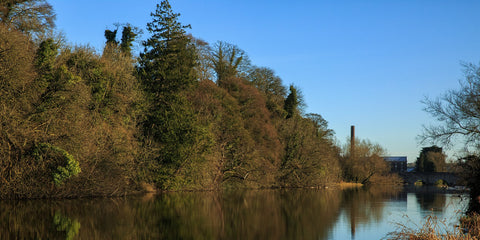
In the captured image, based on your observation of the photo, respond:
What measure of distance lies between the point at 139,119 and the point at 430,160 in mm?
89641

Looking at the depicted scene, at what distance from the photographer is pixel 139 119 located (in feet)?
122

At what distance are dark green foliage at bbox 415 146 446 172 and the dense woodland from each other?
171 feet

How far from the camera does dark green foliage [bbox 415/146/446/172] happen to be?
10621cm

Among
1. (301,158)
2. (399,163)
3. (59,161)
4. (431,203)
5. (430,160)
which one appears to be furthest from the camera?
(399,163)

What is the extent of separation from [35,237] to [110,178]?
1764cm

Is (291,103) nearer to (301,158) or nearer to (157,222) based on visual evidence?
(301,158)

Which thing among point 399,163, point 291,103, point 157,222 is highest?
point 291,103

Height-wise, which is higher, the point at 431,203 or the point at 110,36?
the point at 110,36

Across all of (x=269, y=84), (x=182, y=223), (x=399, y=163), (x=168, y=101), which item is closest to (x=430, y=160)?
(x=399, y=163)

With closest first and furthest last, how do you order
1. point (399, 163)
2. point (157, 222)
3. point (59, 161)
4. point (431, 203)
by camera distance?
point (157, 222) → point (59, 161) → point (431, 203) → point (399, 163)

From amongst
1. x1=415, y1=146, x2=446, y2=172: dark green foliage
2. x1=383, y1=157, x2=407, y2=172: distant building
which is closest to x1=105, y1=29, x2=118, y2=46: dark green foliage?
x1=415, y1=146, x2=446, y2=172: dark green foliage

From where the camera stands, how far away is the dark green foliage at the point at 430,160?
106213 millimetres

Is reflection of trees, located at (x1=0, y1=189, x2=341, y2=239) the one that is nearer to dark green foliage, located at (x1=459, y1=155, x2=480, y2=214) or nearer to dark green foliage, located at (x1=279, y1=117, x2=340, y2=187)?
dark green foliage, located at (x1=459, y1=155, x2=480, y2=214)

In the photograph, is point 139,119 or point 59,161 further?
point 139,119
